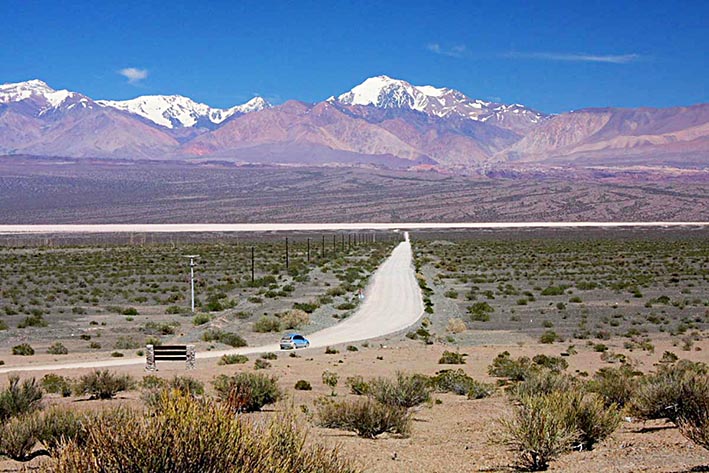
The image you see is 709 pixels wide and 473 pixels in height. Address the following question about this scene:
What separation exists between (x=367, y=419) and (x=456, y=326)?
2253cm

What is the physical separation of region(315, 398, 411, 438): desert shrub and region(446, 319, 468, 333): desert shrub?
21.6 meters

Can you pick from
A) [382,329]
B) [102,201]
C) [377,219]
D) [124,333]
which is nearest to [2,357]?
[124,333]

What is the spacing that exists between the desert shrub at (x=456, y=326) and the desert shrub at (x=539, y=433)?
79.0ft

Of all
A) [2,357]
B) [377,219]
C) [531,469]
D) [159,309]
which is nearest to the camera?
[531,469]

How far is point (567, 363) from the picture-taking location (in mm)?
24531

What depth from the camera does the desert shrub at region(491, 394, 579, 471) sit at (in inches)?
408

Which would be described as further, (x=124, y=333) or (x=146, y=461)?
(x=124, y=333)

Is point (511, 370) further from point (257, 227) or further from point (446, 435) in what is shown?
point (257, 227)

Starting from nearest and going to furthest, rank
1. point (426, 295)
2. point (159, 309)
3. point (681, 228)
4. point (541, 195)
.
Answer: point (159, 309), point (426, 295), point (681, 228), point (541, 195)

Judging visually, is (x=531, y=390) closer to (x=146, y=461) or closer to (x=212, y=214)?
(x=146, y=461)

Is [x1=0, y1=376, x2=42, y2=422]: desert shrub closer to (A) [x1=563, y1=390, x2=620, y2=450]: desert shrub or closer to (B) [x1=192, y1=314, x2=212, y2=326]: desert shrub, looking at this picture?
(A) [x1=563, y1=390, x2=620, y2=450]: desert shrub

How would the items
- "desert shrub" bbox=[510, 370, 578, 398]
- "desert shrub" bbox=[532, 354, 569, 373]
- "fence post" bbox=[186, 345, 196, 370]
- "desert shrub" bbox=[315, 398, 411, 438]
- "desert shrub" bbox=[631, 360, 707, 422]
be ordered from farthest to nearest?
"desert shrub" bbox=[532, 354, 569, 373], "fence post" bbox=[186, 345, 196, 370], "desert shrub" bbox=[510, 370, 578, 398], "desert shrub" bbox=[315, 398, 411, 438], "desert shrub" bbox=[631, 360, 707, 422]

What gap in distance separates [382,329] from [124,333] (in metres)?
9.87

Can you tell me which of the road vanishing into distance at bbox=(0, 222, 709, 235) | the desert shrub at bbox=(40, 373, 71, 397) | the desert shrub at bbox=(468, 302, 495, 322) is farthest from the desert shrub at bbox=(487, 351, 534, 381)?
the road vanishing into distance at bbox=(0, 222, 709, 235)
